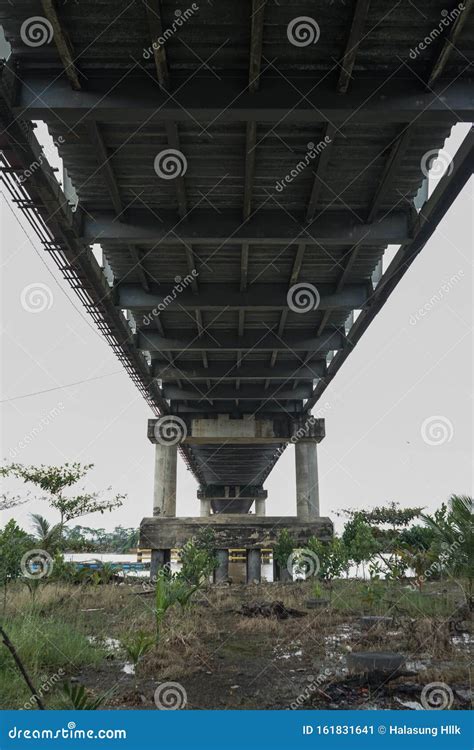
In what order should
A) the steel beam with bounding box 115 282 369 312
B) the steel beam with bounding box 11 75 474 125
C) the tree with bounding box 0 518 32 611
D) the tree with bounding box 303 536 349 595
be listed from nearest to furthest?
1. the steel beam with bounding box 11 75 474 125
2. the tree with bounding box 0 518 32 611
3. the steel beam with bounding box 115 282 369 312
4. the tree with bounding box 303 536 349 595

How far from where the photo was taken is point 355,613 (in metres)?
12.1

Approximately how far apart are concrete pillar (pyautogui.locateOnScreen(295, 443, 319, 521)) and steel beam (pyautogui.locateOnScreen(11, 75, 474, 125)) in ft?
66.6

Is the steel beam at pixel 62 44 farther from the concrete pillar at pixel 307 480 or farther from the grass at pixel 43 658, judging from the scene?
the concrete pillar at pixel 307 480

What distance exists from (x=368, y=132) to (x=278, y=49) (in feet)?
8.84

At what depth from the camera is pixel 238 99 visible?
9047 mm

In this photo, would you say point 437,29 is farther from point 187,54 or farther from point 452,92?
point 187,54

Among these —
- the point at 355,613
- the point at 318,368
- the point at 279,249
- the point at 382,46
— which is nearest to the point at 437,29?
the point at 382,46

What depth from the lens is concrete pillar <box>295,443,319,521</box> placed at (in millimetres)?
26938

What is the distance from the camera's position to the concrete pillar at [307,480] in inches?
1061

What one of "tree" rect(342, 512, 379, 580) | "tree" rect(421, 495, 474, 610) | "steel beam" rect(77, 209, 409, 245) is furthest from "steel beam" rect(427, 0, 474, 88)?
"tree" rect(342, 512, 379, 580)

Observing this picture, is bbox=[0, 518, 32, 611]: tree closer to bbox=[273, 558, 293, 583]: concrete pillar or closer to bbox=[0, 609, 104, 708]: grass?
bbox=[0, 609, 104, 708]: grass

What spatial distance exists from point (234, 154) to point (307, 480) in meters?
19.2

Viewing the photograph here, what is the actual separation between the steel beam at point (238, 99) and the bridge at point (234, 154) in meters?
0.03

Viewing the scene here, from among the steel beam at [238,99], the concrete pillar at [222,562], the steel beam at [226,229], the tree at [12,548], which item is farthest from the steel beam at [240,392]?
the steel beam at [238,99]
